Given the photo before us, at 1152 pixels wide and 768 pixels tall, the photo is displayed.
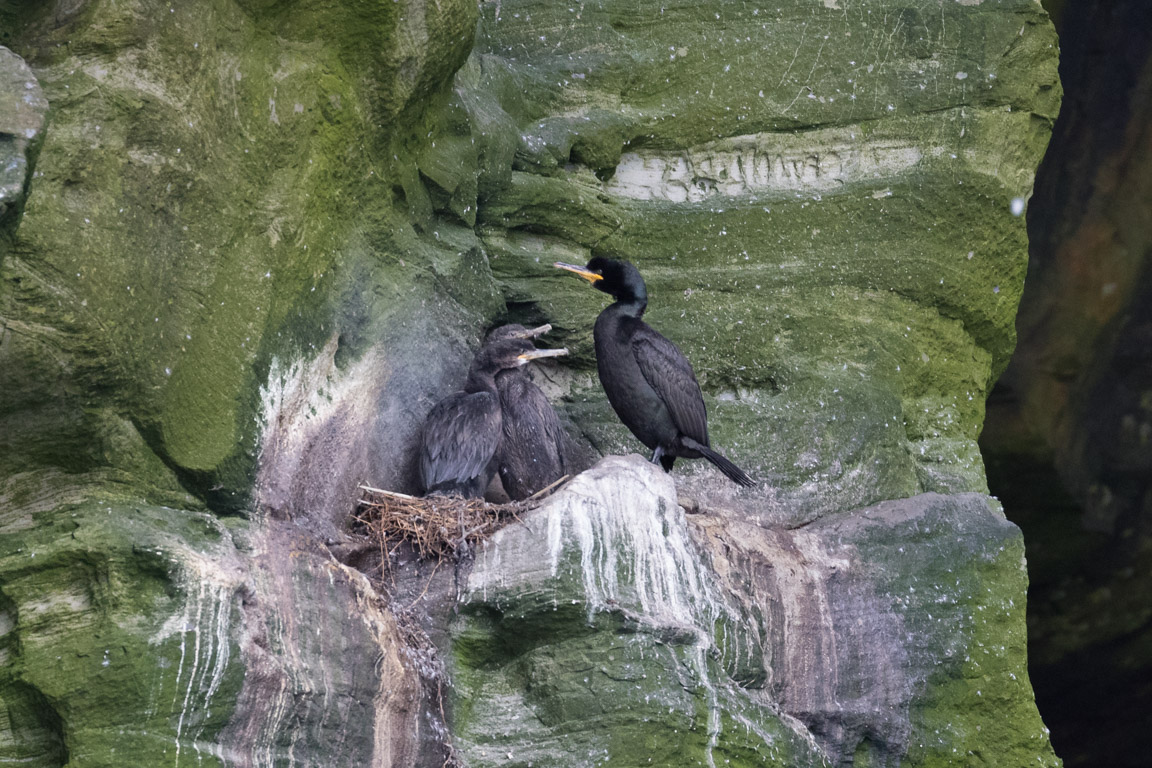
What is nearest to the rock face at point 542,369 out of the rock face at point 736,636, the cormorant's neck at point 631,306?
the rock face at point 736,636

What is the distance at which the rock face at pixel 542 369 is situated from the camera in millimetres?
4074

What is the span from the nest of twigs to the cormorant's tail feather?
0.85m

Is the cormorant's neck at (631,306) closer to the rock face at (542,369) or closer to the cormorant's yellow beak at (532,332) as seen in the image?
the cormorant's yellow beak at (532,332)

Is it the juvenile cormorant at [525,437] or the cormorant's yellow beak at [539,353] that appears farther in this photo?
the cormorant's yellow beak at [539,353]

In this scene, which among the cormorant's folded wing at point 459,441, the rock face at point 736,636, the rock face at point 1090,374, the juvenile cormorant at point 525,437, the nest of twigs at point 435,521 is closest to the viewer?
the rock face at point 736,636

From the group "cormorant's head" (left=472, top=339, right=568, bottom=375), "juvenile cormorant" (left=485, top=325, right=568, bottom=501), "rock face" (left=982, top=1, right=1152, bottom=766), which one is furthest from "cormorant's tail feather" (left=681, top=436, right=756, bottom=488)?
"rock face" (left=982, top=1, right=1152, bottom=766)

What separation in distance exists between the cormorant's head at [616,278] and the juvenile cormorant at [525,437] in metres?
0.36

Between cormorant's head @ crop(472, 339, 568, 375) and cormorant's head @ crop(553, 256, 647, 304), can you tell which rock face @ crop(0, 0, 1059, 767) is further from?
cormorant's head @ crop(553, 256, 647, 304)

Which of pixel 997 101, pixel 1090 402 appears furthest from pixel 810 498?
pixel 1090 402

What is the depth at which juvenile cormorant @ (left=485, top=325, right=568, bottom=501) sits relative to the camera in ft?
19.2

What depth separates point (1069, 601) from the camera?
9422 millimetres

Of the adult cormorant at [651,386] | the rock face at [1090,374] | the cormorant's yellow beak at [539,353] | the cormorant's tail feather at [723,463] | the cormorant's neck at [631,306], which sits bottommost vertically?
the cormorant's tail feather at [723,463]

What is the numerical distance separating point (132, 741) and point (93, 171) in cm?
175

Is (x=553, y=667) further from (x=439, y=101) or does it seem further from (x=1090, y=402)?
(x=1090, y=402)
